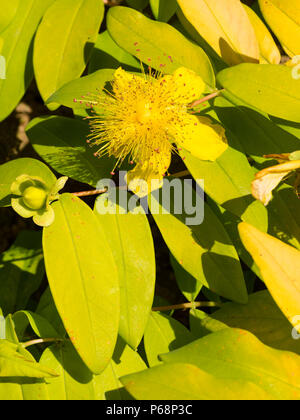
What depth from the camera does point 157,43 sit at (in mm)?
899

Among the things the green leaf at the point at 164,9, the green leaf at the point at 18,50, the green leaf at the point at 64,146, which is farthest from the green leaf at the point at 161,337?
the green leaf at the point at 164,9

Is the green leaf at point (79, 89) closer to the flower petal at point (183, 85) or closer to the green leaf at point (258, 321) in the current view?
the flower petal at point (183, 85)

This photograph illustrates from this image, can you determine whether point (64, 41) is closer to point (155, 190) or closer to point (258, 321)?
point (155, 190)

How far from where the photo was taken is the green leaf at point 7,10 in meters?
0.95

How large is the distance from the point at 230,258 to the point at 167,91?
0.34 m

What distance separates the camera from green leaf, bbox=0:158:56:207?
2.90ft

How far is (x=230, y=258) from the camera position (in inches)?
35.4

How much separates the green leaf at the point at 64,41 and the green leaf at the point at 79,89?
7cm

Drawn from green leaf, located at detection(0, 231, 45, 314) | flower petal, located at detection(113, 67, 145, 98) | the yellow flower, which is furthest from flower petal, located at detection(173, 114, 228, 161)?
green leaf, located at detection(0, 231, 45, 314)

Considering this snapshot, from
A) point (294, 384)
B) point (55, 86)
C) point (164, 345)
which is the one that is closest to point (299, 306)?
point (294, 384)

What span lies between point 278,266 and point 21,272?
76cm

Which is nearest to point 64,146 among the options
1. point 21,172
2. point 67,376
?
point 21,172

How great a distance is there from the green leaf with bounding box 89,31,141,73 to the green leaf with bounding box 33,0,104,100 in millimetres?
88

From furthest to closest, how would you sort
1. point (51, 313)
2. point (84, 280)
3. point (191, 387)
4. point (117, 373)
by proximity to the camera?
point (51, 313)
point (117, 373)
point (84, 280)
point (191, 387)
